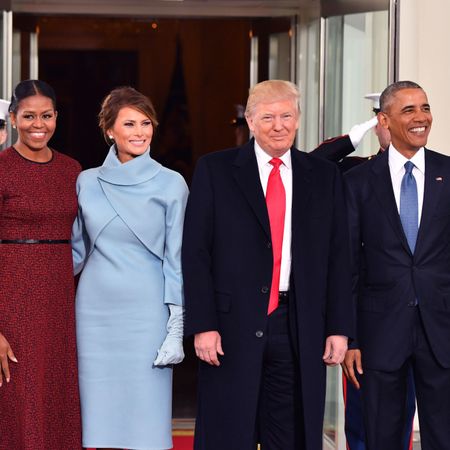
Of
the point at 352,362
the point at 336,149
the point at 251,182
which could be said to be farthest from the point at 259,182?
the point at 336,149

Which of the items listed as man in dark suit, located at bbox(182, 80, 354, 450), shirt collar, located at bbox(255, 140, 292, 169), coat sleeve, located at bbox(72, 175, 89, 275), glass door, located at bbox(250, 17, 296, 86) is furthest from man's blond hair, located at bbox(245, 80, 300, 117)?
glass door, located at bbox(250, 17, 296, 86)

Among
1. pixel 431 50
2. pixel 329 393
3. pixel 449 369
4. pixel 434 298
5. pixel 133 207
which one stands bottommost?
pixel 329 393

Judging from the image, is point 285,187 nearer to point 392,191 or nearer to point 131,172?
point 392,191

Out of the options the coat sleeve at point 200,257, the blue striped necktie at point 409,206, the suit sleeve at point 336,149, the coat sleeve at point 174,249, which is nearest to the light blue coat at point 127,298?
the coat sleeve at point 174,249

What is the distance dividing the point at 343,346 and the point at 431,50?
2947 mm

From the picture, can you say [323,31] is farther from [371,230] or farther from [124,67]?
[124,67]

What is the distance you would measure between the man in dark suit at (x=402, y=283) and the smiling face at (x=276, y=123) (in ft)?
1.37

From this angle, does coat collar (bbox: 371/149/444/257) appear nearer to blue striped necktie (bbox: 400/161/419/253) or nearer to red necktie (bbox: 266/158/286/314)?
blue striped necktie (bbox: 400/161/419/253)

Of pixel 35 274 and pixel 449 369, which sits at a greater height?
pixel 35 274

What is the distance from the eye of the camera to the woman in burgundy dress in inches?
154

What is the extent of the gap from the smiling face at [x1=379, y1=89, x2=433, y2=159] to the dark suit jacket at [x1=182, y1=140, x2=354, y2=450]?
40 cm

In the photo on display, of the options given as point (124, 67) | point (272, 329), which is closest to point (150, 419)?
point (272, 329)

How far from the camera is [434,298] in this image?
398 centimetres

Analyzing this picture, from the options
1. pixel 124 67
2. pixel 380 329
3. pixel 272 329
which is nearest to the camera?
pixel 272 329
